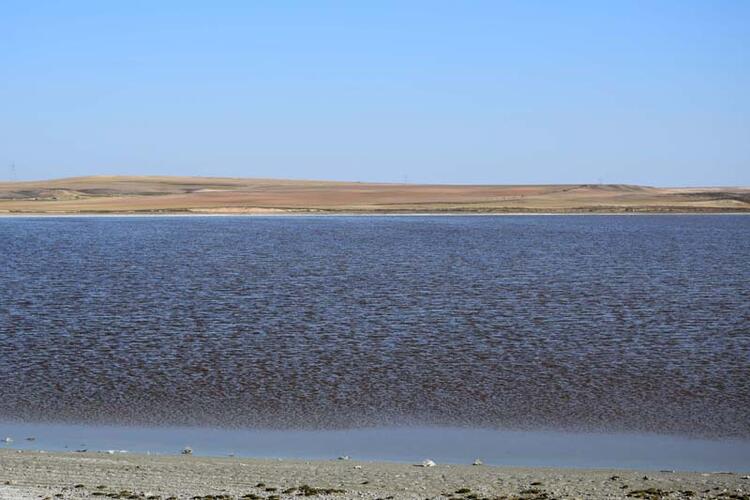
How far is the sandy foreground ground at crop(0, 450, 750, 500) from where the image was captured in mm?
8914

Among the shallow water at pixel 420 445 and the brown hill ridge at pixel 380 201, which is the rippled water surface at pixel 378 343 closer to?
the shallow water at pixel 420 445

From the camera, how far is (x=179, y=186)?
544 ft

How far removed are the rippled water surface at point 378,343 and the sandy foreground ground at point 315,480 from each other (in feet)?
8.75

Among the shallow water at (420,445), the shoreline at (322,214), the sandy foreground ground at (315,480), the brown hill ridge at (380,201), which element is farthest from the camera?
the brown hill ridge at (380,201)

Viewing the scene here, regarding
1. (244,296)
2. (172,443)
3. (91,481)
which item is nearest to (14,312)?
(244,296)

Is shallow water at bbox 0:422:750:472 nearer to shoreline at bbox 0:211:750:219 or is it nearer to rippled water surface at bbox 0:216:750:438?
rippled water surface at bbox 0:216:750:438

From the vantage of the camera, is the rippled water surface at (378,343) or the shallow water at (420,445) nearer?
the shallow water at (420,445)

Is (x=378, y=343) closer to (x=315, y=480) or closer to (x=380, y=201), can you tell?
(x=315, y=480)

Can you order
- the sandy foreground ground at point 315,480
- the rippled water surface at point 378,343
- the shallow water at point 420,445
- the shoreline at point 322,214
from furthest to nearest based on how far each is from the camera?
the shoreline at point 322,214 < the rippled water surface at point 378,343 < the shallow water at point 420,445 < the sandy foreground ground at point 315,480

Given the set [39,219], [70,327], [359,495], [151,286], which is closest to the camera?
[359,495]

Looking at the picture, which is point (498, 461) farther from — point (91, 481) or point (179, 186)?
point (179, 186)

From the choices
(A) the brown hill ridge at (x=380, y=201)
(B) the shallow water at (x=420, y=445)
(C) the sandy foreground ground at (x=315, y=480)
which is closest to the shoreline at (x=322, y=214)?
(A) the brown hill ridge at (x=380, y=201)

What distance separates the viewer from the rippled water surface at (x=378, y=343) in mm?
13703

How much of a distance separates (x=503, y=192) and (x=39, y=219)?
2799 inches
